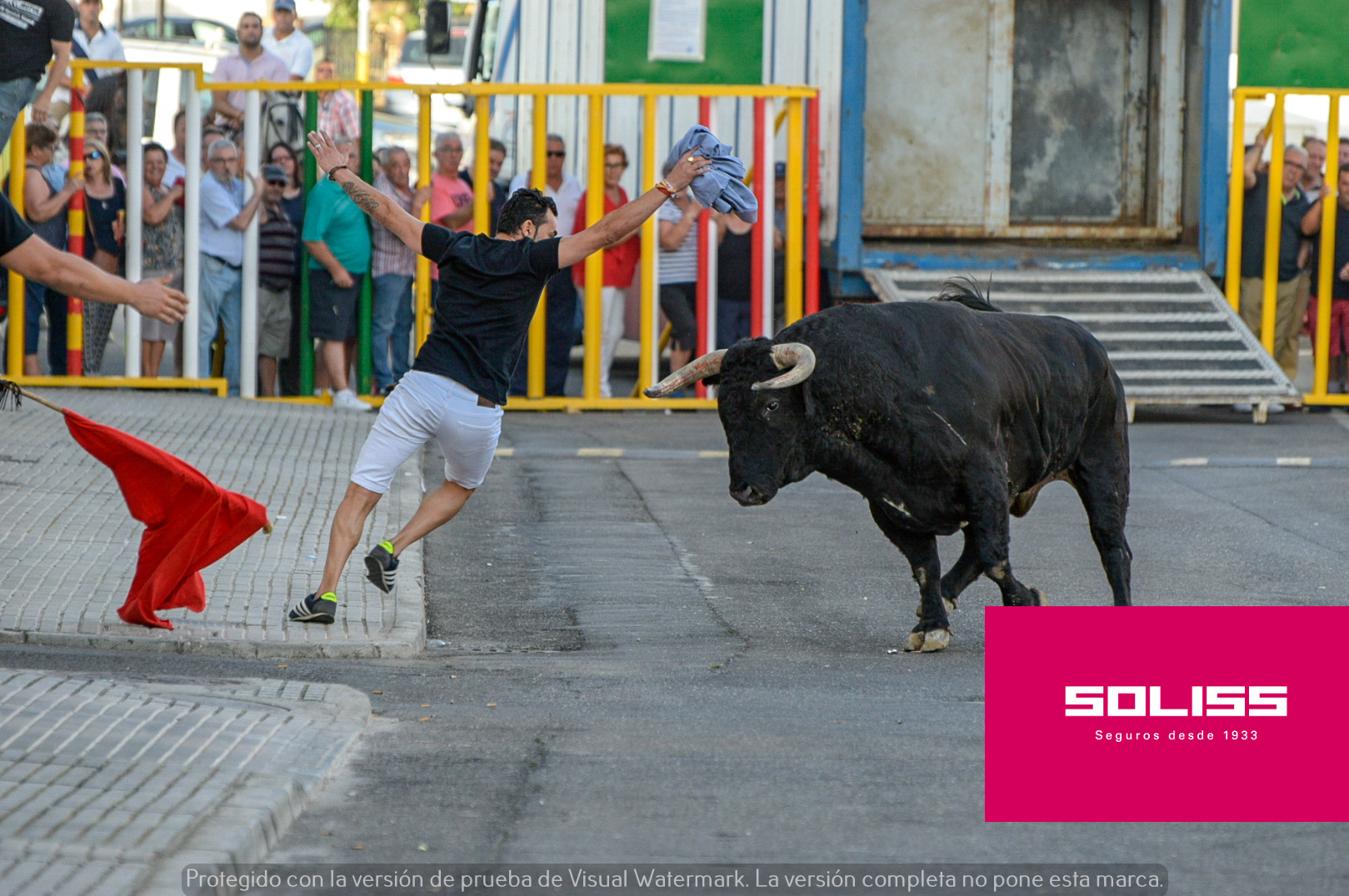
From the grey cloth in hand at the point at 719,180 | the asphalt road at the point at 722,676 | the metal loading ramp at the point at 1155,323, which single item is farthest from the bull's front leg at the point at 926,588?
the metal loading ramp at the point at 1155,323

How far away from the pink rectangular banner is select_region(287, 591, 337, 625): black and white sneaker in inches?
146

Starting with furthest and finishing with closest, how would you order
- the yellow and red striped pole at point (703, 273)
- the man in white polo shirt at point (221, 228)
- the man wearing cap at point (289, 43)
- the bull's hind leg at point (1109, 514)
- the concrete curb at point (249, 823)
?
the man wearing cap at point (289, 43)
the yellow and red striped pole at point (703, 273)
the man in white polo shirt at point (221, 228)
the bull's hind leg at point (1109, 514)
the concrete curb at point (249, 823)

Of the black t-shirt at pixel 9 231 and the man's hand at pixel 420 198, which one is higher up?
the man's hand at pixel 420 198

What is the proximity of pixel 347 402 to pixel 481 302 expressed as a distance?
8964mm

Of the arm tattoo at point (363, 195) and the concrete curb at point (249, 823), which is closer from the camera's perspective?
the concrete curb at point (249, 823)

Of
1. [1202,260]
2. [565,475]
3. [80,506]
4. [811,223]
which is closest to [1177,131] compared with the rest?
[1202,260]

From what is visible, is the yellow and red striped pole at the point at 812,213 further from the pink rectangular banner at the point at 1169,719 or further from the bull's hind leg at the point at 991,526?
the pink rectangular banner at the point at 1169,719

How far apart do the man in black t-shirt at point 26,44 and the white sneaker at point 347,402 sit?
425 centimetres

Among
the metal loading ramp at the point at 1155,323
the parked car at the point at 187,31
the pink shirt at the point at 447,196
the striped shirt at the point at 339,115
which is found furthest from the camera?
the parked car at the point at 187,31

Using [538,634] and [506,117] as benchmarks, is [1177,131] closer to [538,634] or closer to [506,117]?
[506,117]

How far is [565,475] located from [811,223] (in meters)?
5.06

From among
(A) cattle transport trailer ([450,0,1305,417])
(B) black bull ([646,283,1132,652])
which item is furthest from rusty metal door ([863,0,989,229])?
(B) black bull ([646,283,1132,652])

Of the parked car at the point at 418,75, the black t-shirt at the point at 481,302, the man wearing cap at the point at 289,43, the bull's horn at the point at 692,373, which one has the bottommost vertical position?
the bull's horn at the point at 692,373

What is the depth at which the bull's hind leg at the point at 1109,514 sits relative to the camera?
9742 mm
